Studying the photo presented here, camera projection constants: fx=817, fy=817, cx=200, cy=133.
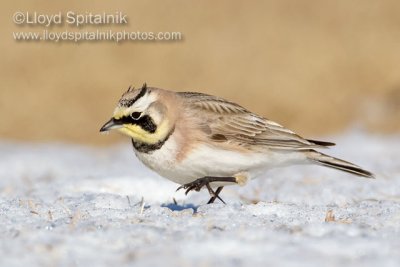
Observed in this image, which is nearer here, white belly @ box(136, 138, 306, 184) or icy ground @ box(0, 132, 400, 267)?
icy ground @ box(0, 132, 400, 267)

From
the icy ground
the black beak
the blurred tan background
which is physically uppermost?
the blurred tan background

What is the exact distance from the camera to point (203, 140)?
7203mm

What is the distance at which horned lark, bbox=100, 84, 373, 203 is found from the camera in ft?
22.9

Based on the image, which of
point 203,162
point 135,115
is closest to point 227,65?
point 203,162

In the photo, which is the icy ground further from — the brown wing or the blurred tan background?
the blurred tan background

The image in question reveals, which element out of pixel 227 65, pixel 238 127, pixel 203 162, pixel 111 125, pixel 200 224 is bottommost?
pixel 200 224

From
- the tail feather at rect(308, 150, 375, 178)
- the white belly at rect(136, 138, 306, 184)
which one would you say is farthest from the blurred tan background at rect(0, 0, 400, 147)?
the white belly at rect(136, 138, 306, 184)

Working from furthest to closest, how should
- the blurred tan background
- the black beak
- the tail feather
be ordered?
the blurred tan background, the tail feather, the black beak

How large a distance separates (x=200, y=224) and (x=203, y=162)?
1.55 metres

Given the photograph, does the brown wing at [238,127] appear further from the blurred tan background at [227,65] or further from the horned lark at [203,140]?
the blurred tan background at [227,65]

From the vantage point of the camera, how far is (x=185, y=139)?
7.07 metres

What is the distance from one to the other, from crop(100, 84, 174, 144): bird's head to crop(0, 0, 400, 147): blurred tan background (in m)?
9.51

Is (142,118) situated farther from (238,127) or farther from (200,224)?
(200,224)

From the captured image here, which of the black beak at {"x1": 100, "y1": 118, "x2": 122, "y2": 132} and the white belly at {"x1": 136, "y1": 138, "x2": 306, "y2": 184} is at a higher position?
the black beak at {"x1": 100, "y1": 118, "x2": 122, "y2": 132}
